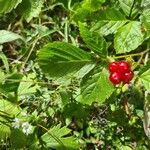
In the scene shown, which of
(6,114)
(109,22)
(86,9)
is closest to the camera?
(109,22)

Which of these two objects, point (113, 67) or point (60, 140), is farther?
point (60, 140)

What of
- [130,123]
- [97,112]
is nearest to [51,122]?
[97,112]

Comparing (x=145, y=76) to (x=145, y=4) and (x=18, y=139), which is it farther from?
(x=18, y=139)

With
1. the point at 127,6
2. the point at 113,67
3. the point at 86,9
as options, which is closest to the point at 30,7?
the point at 86,9

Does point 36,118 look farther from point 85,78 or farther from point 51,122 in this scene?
point 85,78

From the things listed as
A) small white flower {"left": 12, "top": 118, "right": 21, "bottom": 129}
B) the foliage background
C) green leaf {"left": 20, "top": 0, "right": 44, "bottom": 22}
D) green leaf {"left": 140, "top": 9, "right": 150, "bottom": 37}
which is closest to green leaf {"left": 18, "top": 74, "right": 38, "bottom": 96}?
the foliage background

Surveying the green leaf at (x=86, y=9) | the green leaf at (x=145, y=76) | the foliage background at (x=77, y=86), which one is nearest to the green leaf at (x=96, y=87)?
the foliage background at (x=77, y=86)

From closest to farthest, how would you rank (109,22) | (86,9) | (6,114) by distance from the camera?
1. (109,22)
2. (86,9)
3. (6,114)

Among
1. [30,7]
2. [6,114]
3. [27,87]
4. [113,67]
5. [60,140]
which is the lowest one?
[60,140]
